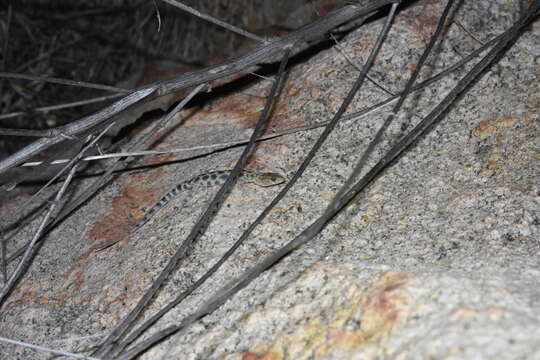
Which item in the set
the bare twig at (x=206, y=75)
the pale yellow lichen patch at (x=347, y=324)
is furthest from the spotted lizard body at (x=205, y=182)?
the pale yellow lichen patch at (x=347, y=324)

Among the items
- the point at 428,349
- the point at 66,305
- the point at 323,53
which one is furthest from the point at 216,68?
the point at 428,349

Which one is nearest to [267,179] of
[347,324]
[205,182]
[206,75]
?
[205,182]

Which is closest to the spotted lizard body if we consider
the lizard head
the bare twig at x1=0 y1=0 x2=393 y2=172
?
the lizard head

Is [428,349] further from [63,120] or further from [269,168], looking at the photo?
[63,120]

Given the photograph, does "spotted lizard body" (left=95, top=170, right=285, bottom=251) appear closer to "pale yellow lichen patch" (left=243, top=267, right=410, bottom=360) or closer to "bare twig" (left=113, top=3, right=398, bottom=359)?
"bare twig" (left=113, top=3, right=398, bottom=359)

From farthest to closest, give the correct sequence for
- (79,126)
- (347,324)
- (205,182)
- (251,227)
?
(205,182)
(79,126)
(251,227)
(347,324)

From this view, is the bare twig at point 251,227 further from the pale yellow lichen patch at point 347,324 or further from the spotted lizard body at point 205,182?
the spotted lizard body at point 205,182

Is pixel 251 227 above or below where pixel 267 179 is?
below

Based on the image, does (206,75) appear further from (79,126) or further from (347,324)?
(347,324)

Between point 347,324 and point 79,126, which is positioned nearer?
point 347,324
